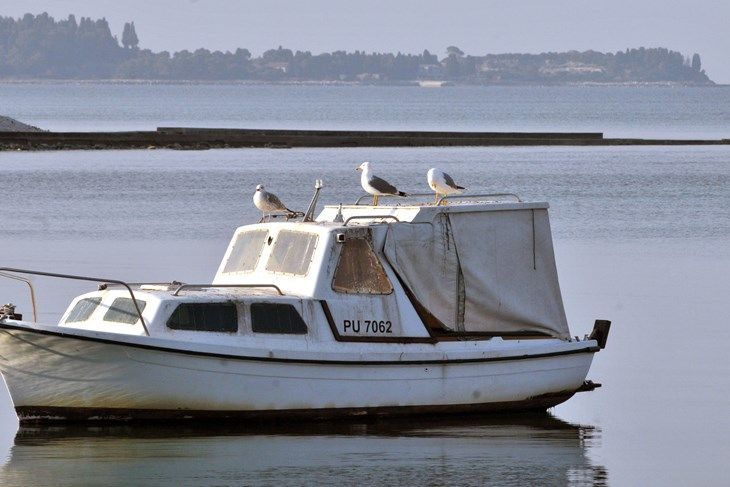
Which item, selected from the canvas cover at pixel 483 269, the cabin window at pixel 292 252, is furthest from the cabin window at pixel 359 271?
the cabin window at pixel 292 252

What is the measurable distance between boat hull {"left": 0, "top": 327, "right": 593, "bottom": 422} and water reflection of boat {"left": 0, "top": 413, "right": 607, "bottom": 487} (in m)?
0.22

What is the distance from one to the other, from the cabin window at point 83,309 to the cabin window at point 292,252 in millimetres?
2261

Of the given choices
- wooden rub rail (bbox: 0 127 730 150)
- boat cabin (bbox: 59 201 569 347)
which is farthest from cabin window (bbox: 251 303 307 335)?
wooden rub rail (bbox: 0 127 730 150)

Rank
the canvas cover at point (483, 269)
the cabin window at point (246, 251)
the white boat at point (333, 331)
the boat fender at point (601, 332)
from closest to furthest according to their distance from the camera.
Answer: the white boat at point (333, 331), the canvas cover at point (483, 269), the cabin window at point (246, 251), the boat fender at point (601, 332)

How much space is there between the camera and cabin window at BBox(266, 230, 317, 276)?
20.5 meters

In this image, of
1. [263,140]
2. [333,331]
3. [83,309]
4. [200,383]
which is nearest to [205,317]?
[200,383]

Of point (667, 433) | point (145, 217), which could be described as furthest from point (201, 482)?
point (145, 217)

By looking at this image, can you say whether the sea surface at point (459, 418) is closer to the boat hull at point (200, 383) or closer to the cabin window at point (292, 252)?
the boat hull at point (200, 383)

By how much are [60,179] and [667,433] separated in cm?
5148

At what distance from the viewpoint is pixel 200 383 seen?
1930cm

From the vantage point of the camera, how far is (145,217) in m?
52.1

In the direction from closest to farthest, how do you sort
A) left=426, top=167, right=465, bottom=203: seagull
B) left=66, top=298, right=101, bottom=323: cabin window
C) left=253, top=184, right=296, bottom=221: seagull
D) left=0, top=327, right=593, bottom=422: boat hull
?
1. left=0, top=327, right=593, bottom=422: boat hull
2. left=66, top=298, right=101, bottom=323: cabin window
3. left=426, top=167, right=465, bottom=203: seagull
4. left=253, top=184, right=296, bottom=221: seagull

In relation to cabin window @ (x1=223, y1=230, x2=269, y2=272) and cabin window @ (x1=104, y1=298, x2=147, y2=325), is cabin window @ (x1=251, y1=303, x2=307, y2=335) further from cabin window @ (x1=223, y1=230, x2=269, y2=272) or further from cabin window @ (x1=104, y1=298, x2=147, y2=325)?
cabin window @ (x1=223, y1=230, x2=269, y2=272)

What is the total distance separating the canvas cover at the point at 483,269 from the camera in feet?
68.4
